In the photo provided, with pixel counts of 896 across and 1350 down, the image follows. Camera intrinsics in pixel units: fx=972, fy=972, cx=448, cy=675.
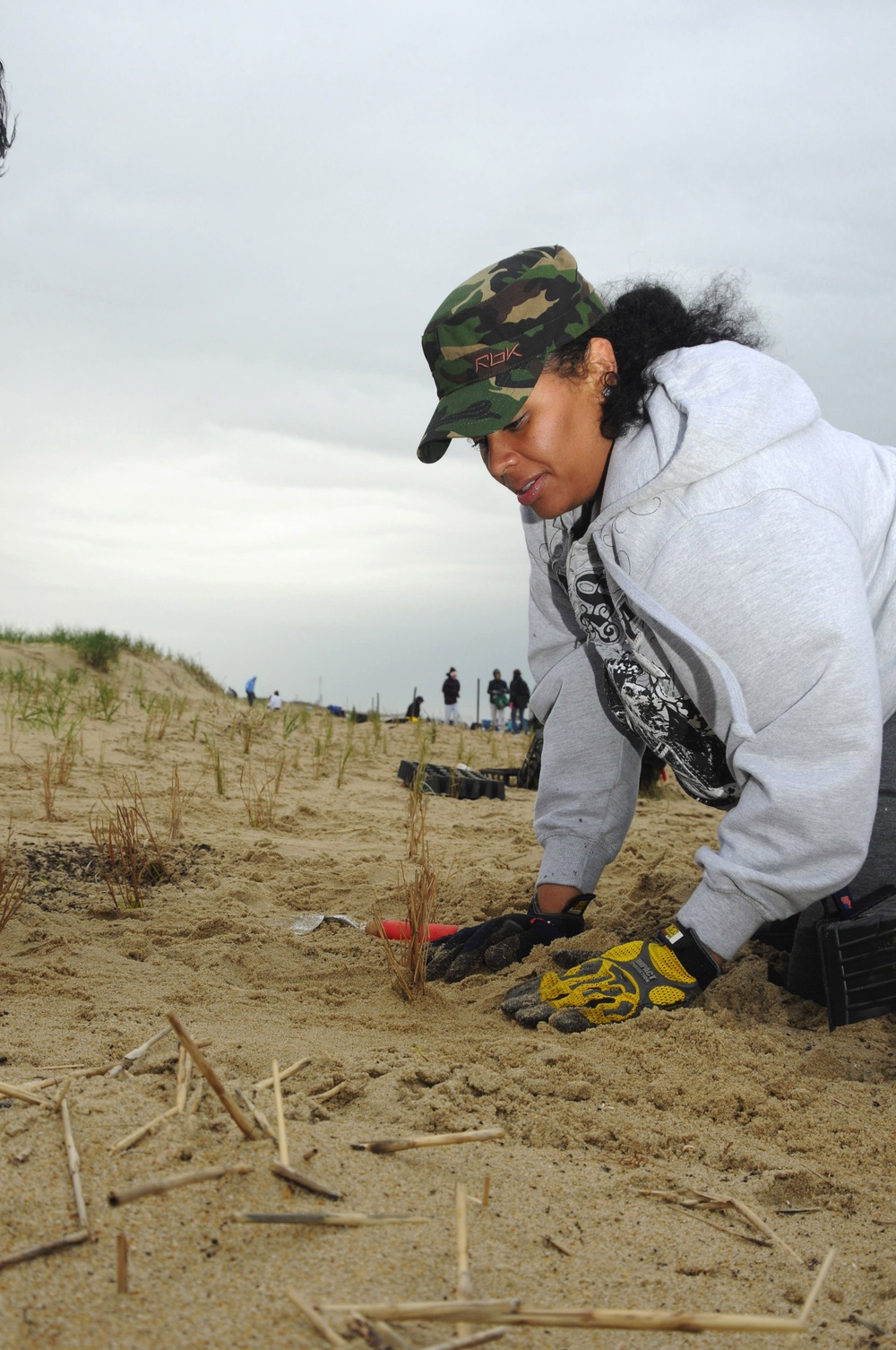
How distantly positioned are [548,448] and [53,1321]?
5.82 ft

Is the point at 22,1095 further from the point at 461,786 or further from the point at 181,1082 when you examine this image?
the point at 461,786

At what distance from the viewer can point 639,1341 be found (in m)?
1.09

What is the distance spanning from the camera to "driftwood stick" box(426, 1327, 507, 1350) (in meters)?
0.94

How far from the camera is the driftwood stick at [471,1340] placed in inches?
37.0

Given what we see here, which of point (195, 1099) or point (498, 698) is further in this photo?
point (498, 698)

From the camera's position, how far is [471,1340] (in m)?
0.95

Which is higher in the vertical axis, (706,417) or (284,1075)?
(706,417)

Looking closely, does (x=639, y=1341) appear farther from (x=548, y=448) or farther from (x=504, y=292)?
(x=504, y=292)

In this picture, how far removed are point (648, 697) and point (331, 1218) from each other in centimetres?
151

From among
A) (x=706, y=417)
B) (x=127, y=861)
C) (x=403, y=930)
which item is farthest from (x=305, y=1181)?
(x=127, y=861)

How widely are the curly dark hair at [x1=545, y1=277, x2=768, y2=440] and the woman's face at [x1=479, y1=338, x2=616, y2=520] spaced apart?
25 mm

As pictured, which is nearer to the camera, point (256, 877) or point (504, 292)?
point (504, 292)

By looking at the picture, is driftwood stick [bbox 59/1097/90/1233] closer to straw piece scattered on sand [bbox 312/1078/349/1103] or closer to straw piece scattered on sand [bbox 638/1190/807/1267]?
straw piece scattered on sand [bbox 312/1078/349/1103]

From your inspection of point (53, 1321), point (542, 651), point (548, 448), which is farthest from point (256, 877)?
point (53, 1321)
